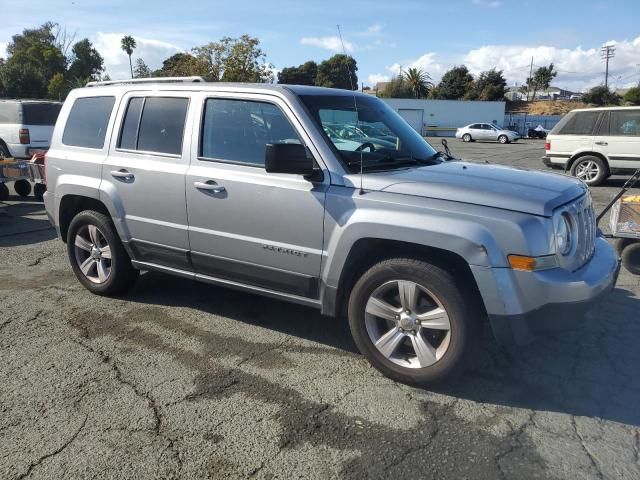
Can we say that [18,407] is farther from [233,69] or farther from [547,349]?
[233,69]

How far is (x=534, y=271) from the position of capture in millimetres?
3156

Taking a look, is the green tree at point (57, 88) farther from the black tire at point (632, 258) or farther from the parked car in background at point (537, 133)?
the black tire at point (632, 258)

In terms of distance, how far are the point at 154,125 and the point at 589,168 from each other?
446 inches

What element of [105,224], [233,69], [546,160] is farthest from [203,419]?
[233,69]

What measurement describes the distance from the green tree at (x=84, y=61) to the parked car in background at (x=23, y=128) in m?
71.0

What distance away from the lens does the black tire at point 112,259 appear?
4968 mm

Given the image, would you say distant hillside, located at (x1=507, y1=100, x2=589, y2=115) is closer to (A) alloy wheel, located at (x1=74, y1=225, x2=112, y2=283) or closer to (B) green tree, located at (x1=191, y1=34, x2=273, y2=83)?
(B) green tree, located at (x1=191, y1=34, x2=273, y2=83)

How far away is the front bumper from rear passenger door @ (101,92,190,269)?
96.0 inches

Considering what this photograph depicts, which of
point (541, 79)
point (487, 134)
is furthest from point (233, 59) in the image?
point (541, 79)

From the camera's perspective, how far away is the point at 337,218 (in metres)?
3.64

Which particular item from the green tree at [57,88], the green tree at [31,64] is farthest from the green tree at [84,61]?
the green tree at [57,88]

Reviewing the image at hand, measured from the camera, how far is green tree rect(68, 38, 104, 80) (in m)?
78.4

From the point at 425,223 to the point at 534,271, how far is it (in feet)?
2.24

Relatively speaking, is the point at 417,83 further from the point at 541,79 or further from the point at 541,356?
the point at 541,356
